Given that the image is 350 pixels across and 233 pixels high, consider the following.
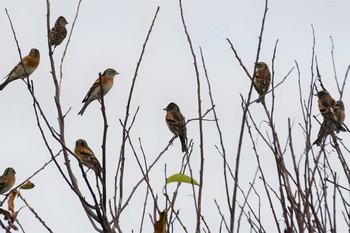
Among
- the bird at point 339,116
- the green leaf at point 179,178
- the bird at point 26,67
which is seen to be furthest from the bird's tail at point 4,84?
the green leaf at point 179,178

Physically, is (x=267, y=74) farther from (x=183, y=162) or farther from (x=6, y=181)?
(x=183, y=162)

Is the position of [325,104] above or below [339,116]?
above

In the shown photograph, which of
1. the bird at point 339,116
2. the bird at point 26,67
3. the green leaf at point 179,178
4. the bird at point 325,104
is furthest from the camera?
the bird at point 26,67

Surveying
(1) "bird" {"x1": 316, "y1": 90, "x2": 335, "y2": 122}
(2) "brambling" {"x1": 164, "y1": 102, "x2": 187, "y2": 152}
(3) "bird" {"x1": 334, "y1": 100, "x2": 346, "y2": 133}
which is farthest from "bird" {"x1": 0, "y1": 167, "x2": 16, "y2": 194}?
(3) "bird" {"x1": 334, "y1": 100, "x2": 346, "y2": 133}

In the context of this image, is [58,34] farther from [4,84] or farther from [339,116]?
[339,116]

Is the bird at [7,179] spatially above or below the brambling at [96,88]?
below

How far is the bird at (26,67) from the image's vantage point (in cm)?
1438

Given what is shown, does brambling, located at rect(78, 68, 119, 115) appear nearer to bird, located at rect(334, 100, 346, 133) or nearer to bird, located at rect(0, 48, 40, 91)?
bird, located at rect(0, 48, 40, 91)

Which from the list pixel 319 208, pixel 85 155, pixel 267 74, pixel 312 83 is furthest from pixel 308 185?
pixel 267 74

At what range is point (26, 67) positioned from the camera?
1478cm

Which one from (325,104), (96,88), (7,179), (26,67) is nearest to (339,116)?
(325,104)

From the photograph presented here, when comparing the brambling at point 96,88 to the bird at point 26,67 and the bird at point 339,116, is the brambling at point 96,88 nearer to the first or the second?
the bird at point 26,67

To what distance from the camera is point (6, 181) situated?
12570 millimetres

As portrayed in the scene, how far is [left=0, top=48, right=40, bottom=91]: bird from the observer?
1438 cm
